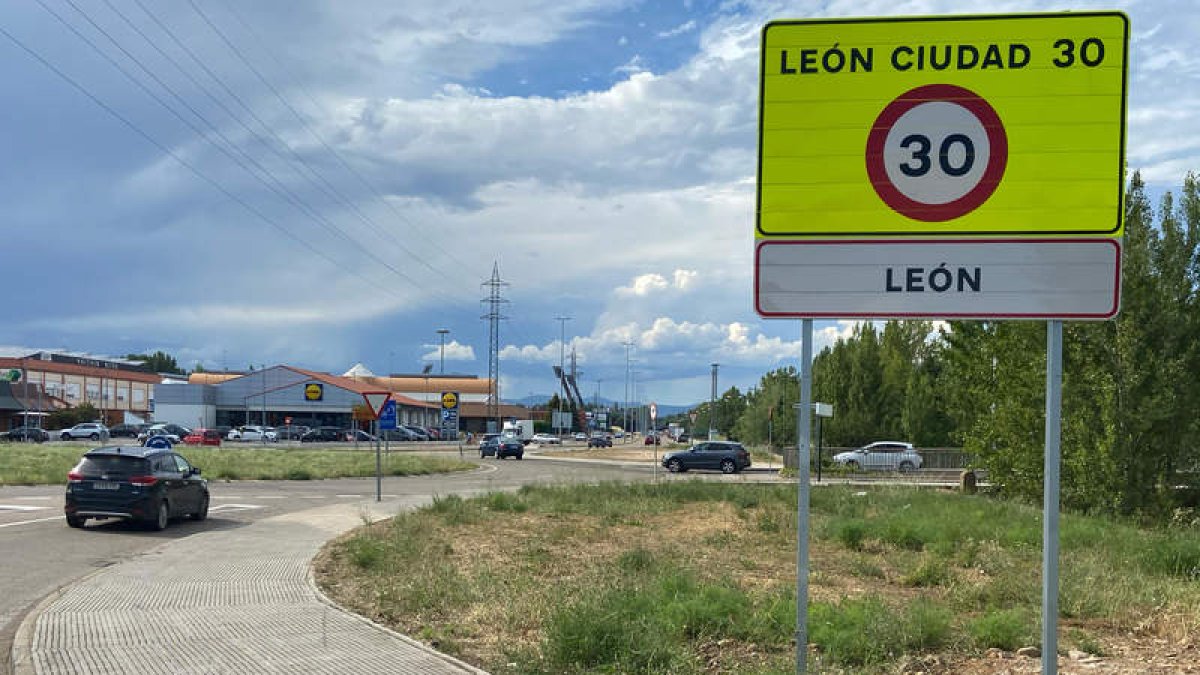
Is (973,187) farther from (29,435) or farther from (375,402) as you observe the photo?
(29,435)

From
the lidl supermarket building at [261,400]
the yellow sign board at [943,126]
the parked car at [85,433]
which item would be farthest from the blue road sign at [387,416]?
the lidl supermarket building at [261,400]

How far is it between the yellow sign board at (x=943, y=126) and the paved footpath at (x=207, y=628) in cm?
431

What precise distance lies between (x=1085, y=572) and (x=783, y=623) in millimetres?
4388

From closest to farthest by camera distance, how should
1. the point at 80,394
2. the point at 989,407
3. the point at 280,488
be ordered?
the point at 989,407 → the point at 280,488 → the point at 80,394

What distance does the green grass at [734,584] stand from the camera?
22.7 feet

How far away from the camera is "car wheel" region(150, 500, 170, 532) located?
17.3 m

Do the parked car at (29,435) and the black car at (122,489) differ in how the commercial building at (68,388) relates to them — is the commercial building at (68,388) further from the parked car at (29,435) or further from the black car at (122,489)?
the black car at (122,489)

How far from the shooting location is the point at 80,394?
365 ft

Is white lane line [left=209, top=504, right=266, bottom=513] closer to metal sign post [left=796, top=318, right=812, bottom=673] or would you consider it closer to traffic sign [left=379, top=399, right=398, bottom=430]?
traffic sign [left=379, top=399, right=398, bottom=430]

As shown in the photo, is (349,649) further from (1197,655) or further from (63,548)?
(63,548)

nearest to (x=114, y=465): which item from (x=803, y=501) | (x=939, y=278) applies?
(x=803, y=501)

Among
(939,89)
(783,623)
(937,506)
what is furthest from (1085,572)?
(937,506)

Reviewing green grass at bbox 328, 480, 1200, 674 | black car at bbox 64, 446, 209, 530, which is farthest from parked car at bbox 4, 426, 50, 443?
green grass at bbox 328, 480, 1200, 674

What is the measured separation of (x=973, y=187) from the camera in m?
4.38
